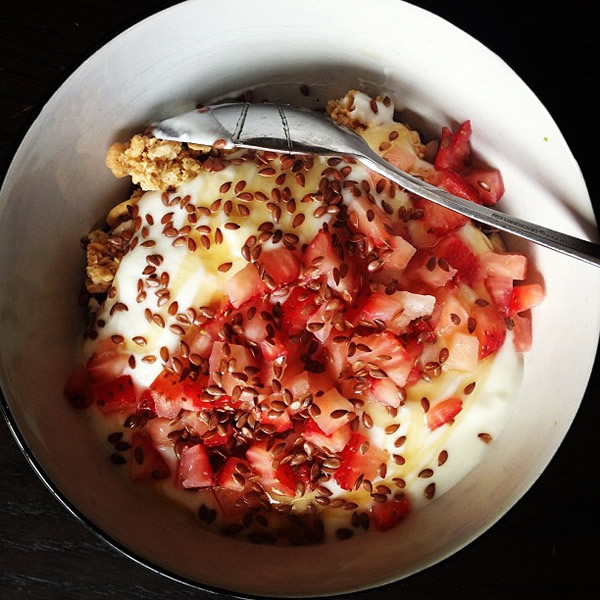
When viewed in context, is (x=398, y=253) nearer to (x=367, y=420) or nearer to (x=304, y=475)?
(x=367, y=420)

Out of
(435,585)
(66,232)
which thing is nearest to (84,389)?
(66,232)

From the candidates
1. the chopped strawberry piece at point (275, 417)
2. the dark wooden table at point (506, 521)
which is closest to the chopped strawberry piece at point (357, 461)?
the chopped strawberry piece at point (275, 417)

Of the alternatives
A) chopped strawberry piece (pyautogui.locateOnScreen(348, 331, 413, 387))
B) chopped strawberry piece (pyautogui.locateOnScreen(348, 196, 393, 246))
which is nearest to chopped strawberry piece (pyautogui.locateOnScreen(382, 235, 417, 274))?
chopped strawberry piece (pyautogui.locateOnScreen(348, 196, 393, 246))

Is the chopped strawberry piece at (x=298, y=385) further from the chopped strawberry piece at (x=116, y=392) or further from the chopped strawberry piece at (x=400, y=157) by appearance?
the chopped strawberry piece at (x=400, y=157)

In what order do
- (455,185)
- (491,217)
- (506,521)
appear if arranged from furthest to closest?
(506,521) → (455,185) → (491,217)

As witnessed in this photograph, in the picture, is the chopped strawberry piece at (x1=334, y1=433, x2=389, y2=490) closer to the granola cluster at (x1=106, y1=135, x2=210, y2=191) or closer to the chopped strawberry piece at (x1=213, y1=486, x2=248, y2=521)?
the chopped strawberry piece at (x1=213, y1=486, x2=248, y2=521)

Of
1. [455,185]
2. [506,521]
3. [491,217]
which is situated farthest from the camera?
[506,521]

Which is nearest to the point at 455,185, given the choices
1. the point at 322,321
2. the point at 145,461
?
the point at 322,321

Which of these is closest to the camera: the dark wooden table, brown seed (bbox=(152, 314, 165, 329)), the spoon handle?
the spoon handle
